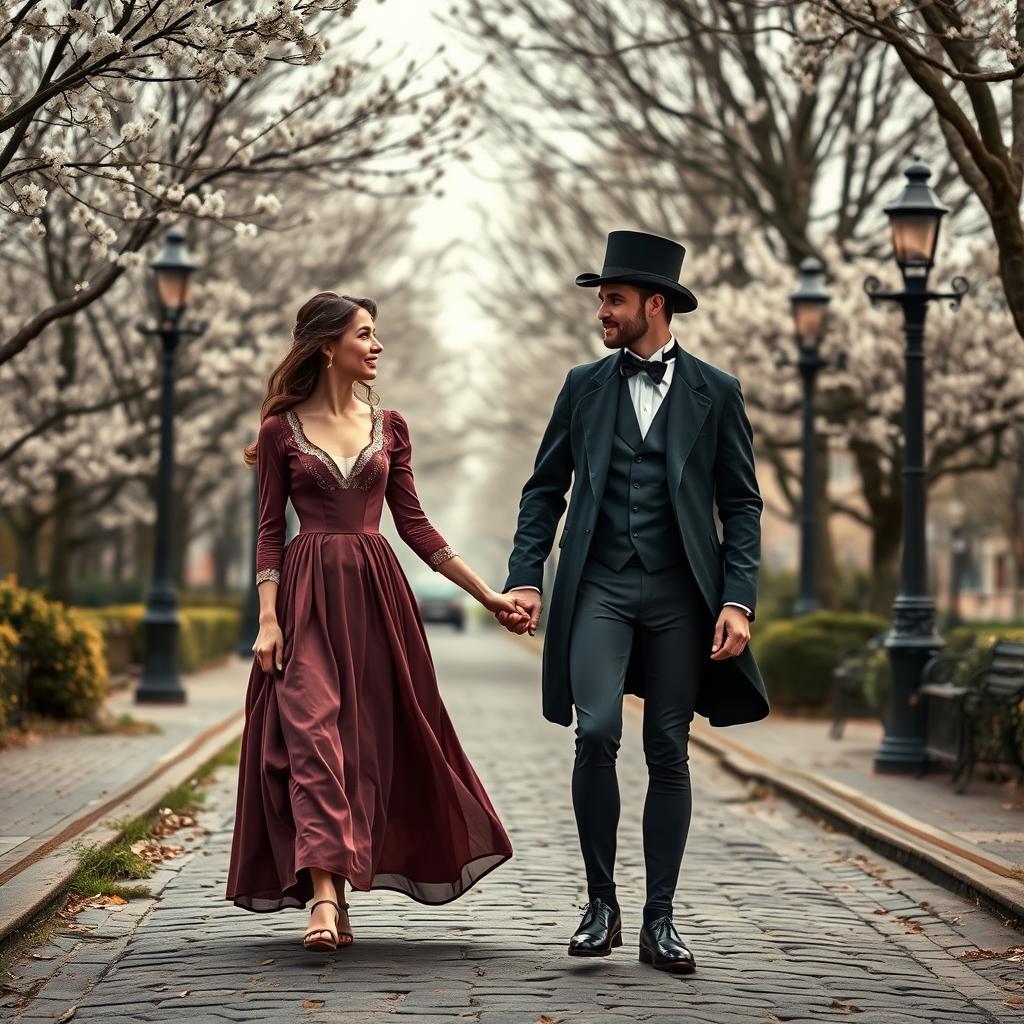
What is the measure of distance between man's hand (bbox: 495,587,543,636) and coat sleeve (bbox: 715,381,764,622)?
58cm

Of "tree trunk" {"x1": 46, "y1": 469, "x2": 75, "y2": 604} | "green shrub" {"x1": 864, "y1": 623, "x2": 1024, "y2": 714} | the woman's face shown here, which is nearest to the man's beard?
the woman's face

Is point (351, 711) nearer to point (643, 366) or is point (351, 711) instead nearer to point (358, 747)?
point (358, 747)

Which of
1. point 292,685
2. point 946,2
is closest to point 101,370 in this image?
point 946,2

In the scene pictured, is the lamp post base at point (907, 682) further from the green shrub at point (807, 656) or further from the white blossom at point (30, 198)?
the white blossom at point (30, 198)

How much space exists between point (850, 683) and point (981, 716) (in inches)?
194

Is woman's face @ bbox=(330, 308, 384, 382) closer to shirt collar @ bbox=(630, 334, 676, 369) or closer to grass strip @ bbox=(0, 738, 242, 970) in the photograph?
shirt collar @ bbox=(630, 334, 676, 369)

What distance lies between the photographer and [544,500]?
20.5 ft

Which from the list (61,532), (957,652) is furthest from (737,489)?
(61,532)

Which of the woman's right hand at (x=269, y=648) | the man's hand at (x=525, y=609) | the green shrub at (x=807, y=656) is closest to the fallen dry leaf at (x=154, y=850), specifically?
the woman's right hand at (x=269, y=648)

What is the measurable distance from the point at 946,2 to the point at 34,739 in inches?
313

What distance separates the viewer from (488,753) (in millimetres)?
14305

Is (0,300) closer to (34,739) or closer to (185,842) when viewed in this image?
(34,739)

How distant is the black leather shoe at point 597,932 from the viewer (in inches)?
232

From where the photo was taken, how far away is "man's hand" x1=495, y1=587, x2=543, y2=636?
601 centimetres
